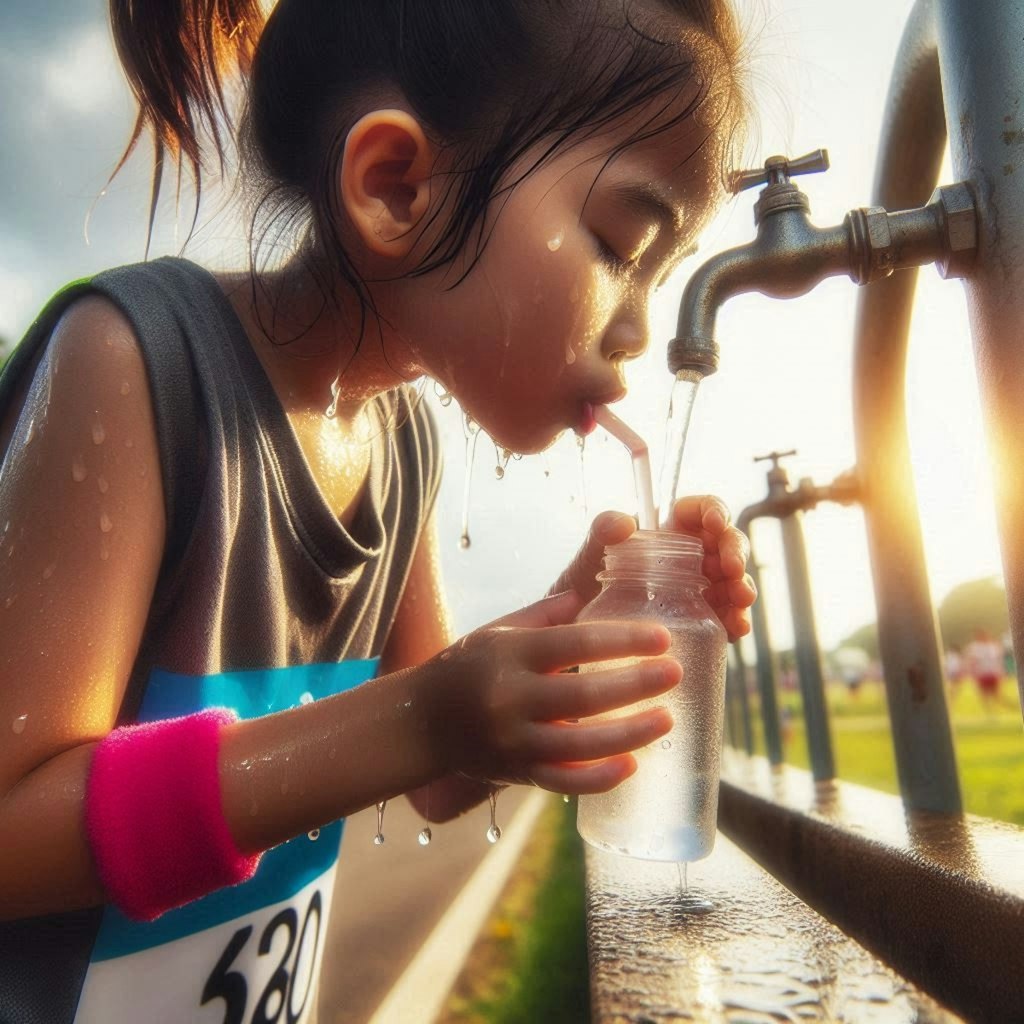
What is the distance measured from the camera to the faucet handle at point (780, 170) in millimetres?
840

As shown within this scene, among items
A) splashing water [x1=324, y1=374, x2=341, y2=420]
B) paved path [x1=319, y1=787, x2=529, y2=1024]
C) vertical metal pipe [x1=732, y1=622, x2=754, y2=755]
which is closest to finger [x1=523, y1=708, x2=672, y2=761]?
splashing water [x1=324, y1=374, x2=341, y2=420]

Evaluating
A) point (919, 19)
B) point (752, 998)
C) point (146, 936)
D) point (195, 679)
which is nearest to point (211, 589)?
point (195, 679)

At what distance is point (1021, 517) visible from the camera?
2.02 ft

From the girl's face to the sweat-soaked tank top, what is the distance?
25 centimetres

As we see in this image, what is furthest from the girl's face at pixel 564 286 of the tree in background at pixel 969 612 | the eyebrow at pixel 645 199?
the tree in background at pixel 969 612

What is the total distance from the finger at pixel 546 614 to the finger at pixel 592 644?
1.00 ft

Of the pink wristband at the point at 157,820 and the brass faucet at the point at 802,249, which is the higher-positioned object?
the brass faucet at the point at 802,249

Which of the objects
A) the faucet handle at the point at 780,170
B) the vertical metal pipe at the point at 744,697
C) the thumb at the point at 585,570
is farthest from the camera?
the vertical metal pipe at the point at 744,697

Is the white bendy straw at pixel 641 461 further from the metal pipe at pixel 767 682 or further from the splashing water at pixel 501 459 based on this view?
the metal pipe at pixel 767 682

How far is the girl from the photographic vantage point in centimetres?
71

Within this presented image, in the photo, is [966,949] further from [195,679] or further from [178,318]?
[178,318]

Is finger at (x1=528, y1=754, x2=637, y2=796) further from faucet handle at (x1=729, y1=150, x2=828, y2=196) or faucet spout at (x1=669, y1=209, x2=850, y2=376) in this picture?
faucet handle at (x1=729, y1=150, x2=828, y2=196)

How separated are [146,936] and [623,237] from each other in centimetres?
92

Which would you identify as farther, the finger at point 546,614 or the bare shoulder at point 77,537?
the finger at point 546,614
